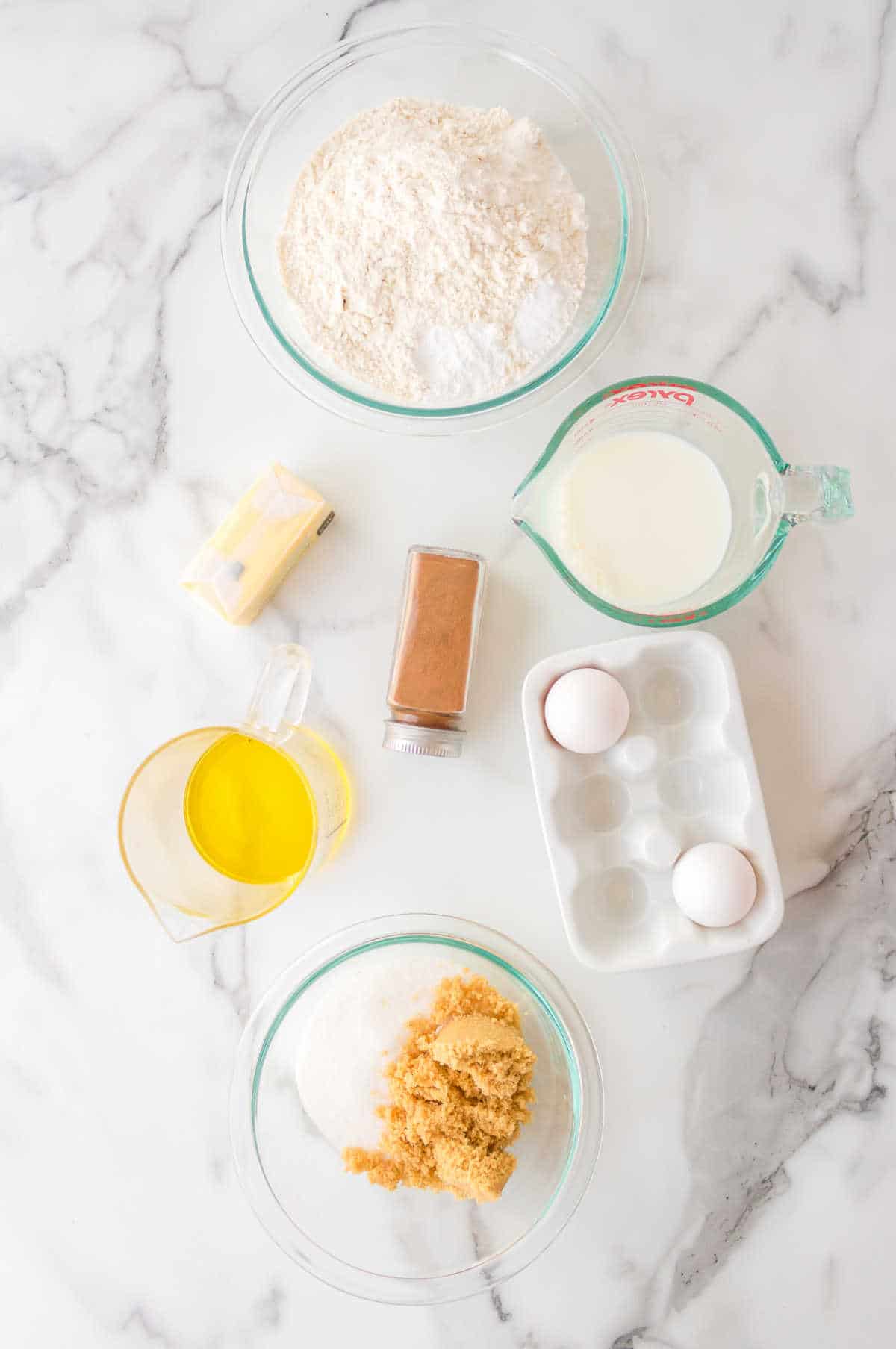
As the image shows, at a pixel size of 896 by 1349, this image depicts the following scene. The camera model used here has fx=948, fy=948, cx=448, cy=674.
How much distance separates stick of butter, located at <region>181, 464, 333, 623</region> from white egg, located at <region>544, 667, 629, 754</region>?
0.31 metres

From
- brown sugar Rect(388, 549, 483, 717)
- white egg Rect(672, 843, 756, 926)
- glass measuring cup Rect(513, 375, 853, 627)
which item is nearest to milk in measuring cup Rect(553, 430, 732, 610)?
glass measuring cup Rect(513, 375, 853, 627)

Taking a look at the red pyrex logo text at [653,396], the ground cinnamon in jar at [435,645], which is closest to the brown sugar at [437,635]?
the ground cinnamon in jar at [435,645]

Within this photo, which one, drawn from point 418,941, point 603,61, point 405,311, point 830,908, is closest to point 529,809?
point 418,941

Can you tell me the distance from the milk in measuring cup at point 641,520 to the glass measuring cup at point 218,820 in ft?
1.09

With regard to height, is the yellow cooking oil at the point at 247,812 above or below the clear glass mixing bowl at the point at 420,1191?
above

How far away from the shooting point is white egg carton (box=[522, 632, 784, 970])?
0.93 m

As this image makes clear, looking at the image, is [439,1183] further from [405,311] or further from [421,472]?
[405,311]

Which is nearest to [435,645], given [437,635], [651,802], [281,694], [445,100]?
[437,635]

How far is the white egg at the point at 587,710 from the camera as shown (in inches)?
35.3

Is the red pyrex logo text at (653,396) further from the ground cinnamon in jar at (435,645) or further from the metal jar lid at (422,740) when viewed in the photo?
the metal jar lid at (422,740)

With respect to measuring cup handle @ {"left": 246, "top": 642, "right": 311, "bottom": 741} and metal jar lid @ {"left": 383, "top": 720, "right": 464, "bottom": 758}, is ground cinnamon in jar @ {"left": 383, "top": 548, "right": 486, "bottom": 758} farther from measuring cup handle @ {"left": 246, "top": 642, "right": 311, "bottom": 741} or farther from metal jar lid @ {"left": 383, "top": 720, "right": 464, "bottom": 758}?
measuring cup handle @ {"left": 246, "top": 642, "right": 311, "bottom": 741}

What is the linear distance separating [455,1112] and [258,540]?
59 cm

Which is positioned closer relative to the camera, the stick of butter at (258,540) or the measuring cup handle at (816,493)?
the measuring cup handle at (816,493)

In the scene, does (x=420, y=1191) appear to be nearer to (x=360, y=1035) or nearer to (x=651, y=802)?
(x=360, y=1035)
